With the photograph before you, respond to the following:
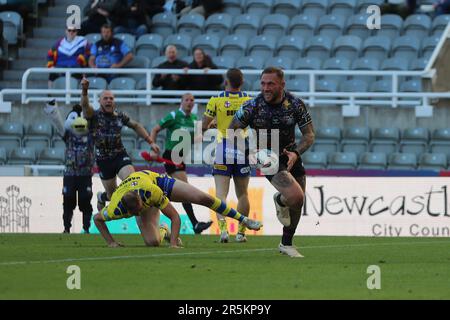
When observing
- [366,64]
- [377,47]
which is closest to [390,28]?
[377,47]

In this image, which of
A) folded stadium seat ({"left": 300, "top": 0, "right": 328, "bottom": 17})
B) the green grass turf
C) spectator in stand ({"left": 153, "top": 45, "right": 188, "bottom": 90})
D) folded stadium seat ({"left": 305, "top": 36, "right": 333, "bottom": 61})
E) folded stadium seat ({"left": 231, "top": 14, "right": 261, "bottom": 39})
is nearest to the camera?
the green grass turf

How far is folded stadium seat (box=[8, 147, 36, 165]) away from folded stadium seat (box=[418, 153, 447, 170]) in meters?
7.36

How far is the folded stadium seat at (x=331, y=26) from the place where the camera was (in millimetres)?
28781

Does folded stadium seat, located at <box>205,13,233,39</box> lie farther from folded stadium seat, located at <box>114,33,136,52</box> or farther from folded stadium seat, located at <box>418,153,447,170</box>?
folded stadium seat, located at <box>418,153,447,170</box>

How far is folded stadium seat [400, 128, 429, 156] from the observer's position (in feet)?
84.7

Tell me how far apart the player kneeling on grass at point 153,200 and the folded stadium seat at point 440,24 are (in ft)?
43.7

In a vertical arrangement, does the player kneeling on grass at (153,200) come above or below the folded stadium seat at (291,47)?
below

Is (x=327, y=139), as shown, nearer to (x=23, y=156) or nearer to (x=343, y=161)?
(x=343, y=161)

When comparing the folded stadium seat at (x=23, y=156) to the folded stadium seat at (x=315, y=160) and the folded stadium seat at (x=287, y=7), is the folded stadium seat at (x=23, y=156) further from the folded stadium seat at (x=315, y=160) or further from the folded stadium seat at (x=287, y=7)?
the folded stadium seat at (x=287, y=7)

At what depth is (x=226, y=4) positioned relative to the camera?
30.4m

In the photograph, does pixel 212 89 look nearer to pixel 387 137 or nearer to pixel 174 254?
pixel 387 137

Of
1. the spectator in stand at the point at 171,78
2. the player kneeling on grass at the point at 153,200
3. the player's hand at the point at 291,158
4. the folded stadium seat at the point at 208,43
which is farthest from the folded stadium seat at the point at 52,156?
the player's hand at the point at 291,158

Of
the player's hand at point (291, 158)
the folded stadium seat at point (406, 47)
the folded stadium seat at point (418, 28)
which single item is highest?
the folded stadium seat at point (418, 28)

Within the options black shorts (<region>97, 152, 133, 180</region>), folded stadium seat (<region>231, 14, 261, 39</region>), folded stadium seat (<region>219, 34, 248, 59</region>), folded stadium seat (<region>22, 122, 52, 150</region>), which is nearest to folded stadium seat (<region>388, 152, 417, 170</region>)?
folded stadium seat (<region>219, 34, 248, 59</region>)
